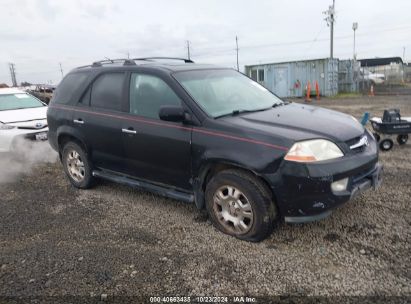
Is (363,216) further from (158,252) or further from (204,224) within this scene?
(158,252)

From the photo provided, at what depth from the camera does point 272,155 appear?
11.1 feet

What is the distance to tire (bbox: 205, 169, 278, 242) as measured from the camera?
352 centimetres

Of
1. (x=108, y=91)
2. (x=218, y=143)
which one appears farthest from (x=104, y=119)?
(x=218, y=143)

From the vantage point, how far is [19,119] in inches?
301

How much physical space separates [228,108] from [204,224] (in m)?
1.37

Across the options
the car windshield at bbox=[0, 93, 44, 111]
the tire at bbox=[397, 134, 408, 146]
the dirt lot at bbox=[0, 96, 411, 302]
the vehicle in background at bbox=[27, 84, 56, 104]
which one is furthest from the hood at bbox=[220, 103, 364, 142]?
the vehicle in background at bbox=[27, 84, 56, 104]

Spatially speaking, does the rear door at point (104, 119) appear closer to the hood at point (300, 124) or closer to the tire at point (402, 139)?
the hood at point (300, 124)

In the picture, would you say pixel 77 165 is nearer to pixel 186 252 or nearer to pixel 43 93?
pixel 186 252

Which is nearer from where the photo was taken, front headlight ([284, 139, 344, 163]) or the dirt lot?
the dirt lot

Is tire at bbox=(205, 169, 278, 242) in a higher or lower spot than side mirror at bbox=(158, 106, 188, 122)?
lower

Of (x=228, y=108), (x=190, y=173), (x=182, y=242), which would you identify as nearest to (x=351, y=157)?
(x=228, y=108)

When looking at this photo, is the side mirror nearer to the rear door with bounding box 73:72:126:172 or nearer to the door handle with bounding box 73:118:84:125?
the rear door with bounding box 73:72:126:172

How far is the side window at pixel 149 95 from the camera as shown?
417 centimetres

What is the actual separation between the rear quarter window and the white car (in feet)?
6.00
